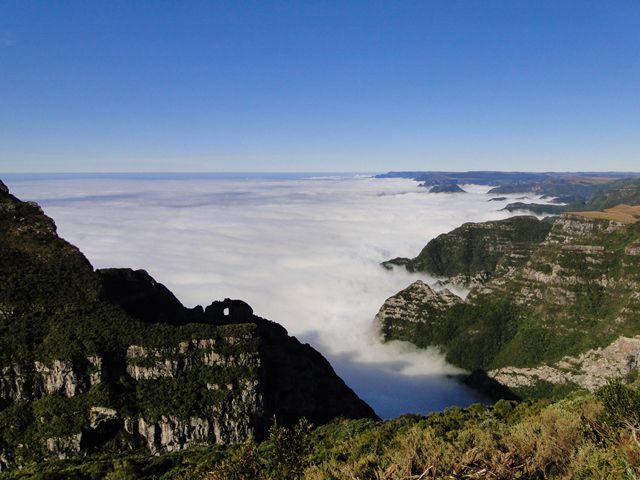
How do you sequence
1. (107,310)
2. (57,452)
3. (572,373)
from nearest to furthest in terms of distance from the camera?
1. (57,452)
2. (107,310)
3. (572,373)

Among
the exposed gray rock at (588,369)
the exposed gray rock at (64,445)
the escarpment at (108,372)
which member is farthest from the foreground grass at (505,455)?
the exposed gray rock at (588,369)

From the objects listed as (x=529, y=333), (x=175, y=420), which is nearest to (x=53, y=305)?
(x=175, y=420)

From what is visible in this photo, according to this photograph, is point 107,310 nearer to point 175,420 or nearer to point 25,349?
point 25,349

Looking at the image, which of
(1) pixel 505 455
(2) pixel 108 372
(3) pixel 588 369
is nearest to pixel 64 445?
(2) pixel 108 372

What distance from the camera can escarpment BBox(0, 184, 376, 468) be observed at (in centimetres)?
9162

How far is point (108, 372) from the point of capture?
97.3m

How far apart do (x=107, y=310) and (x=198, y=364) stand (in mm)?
22885

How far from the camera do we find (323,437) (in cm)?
9075

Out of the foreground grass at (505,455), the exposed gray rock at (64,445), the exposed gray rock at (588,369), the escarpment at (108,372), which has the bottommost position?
the exposed gray rock at (588,369)

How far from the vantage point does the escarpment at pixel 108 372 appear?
301 feet

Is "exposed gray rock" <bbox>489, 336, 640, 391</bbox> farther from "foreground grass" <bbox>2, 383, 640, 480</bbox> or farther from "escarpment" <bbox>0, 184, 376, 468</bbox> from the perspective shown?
"foreground grass" <bbox>2, 383, 640, 480</bbox>

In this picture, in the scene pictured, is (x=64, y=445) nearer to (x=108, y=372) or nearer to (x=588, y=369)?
(x=108, y=372)

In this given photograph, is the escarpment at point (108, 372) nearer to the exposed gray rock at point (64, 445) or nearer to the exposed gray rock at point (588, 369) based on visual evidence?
the exposed gray rock at point (64, 445)

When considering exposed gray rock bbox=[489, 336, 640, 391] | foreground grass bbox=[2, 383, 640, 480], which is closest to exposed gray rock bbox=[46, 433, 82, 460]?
foreground grass bbox=[2, 383, 640, 480]
